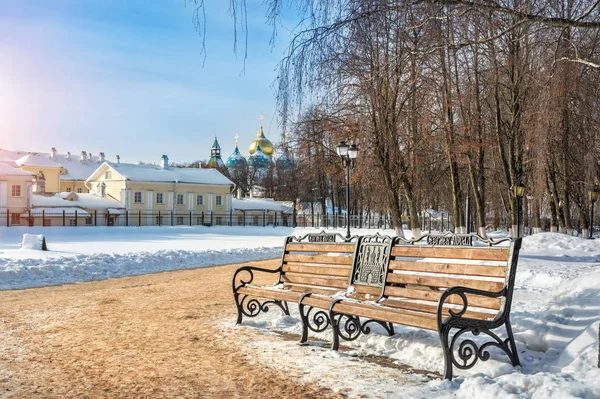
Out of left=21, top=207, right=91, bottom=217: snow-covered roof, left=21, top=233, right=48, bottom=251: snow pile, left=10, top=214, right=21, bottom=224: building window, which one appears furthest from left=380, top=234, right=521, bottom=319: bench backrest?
left=10, top=214, right=21, bottom=224: building window

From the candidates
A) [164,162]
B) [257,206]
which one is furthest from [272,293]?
[257,206]

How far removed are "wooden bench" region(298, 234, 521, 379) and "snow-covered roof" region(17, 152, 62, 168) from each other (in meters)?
61.8

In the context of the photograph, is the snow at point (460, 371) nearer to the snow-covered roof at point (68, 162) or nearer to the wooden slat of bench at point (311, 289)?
the wooden slat of bench at point (311, 289)

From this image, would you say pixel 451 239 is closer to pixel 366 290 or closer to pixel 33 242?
pixel 366 290

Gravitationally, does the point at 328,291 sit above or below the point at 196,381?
above

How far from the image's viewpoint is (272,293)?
7.11 metres

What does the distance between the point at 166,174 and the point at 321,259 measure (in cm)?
5123

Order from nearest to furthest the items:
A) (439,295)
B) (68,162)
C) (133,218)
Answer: (439,295) < (133,218) < (68,162)

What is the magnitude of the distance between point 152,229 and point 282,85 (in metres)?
40.2

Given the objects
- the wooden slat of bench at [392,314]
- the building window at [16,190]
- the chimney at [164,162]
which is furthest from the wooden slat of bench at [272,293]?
the chimney at [164,162]

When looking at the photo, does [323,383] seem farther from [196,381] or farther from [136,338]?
[136,338]

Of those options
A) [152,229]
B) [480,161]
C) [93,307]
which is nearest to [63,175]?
[152,229]

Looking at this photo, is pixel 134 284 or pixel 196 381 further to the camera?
pixel 134 284

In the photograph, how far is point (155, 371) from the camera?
5324mm
